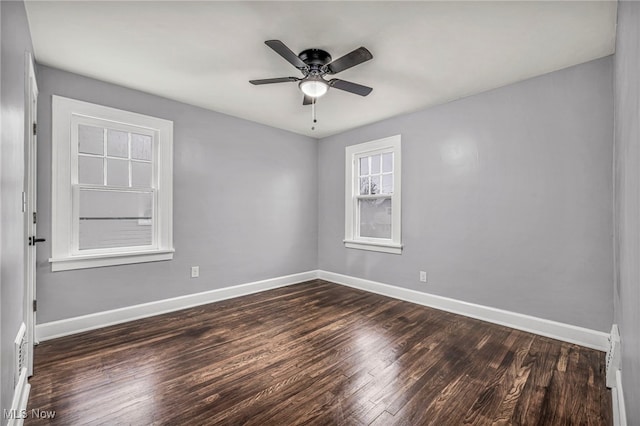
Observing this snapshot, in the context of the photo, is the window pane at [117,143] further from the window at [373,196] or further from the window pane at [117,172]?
the window at [373,196]

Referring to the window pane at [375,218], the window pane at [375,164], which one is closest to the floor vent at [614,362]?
the window pane at [375,218]

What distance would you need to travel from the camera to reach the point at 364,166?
4.52 metres

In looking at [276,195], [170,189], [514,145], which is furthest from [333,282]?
[514,145]

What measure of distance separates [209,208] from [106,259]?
1234 millimetres

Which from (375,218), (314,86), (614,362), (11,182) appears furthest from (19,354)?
(375,218)

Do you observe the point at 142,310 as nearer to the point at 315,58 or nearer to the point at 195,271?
the point at 195,271

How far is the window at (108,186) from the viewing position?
106 inches

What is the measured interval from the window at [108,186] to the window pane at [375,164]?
2.78 meters

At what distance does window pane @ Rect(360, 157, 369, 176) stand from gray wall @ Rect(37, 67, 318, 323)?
928 millimetres

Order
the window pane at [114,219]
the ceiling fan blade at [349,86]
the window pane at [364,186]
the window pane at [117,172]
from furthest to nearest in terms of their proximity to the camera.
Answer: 1. the window pane at [364,186]
2. the window pane at [117,172]
3. the window pane at [114,219]
4. the ceiling fan blade at [349,86]

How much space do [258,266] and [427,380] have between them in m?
2.84

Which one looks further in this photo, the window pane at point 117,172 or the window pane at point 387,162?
the window pane at point 387,162

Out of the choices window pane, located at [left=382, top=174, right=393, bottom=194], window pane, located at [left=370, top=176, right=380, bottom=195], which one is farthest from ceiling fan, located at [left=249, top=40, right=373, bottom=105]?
window pane, located at [left=370, top=176, right=380, bottom=195]

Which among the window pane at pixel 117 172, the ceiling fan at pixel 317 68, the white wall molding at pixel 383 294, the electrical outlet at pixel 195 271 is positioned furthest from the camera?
the electrical outlet at pixel 195 271
